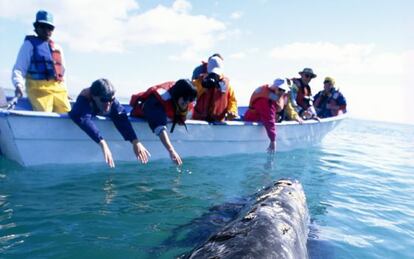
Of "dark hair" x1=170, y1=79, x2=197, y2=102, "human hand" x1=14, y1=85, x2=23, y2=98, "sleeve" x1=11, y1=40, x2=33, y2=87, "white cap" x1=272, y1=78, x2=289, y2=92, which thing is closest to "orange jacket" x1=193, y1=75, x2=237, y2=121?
"white cap" x1=272, y1=78, x2=289, y2=92

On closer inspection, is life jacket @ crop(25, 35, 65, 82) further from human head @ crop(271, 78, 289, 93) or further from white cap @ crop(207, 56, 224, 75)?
human head @ crop(271, 78, 289, 93)

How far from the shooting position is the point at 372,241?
557 centimetres

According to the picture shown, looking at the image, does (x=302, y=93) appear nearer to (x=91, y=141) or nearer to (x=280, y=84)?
(x=280, y=84)

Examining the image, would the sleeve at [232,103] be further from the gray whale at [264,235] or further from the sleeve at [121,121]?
the gray whale at [264,235]

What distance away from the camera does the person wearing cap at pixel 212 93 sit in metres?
9.13

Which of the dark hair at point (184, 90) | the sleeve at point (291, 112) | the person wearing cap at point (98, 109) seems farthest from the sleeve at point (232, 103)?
the person wearing cap at point (98, 109)

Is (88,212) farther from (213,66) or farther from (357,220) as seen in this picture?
(213,66)

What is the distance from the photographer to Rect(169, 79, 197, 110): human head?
23.0ft

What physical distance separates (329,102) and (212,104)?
8.98 m

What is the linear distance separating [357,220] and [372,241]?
0.92 m

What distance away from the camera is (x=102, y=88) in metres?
6.19

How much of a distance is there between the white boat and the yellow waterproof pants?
19.3 inches

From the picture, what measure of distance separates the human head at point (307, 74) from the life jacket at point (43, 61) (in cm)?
912

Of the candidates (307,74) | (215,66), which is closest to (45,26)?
(215,66)
